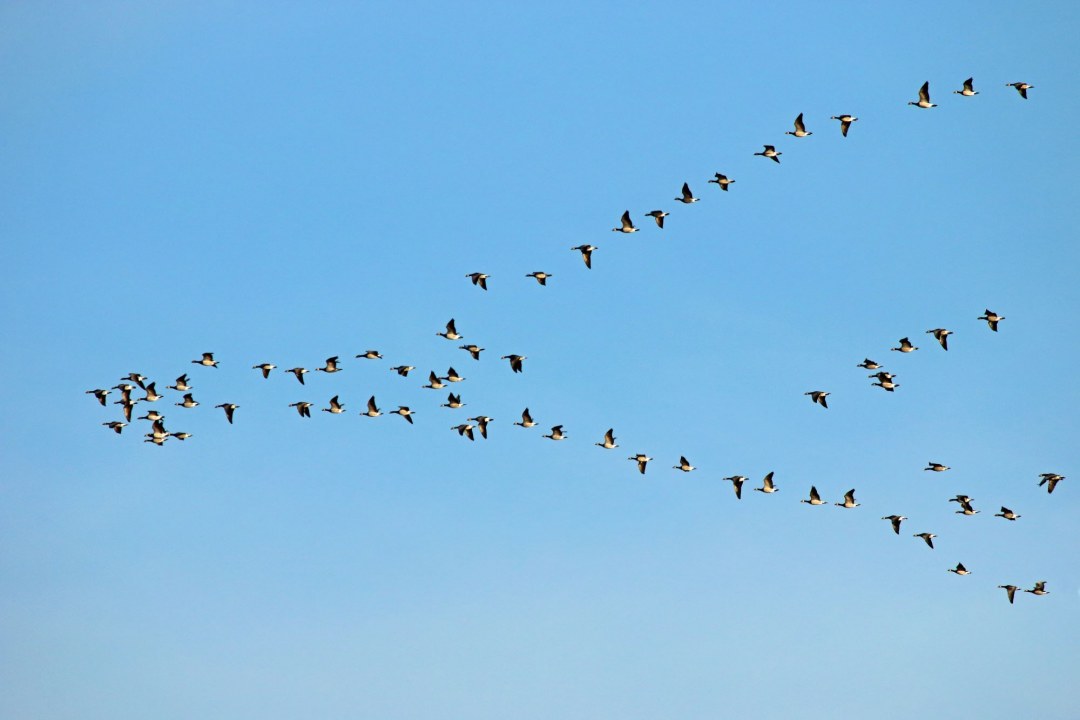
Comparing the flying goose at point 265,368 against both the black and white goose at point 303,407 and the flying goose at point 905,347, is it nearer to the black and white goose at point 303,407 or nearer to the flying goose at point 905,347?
the black and white goose at point 303,407

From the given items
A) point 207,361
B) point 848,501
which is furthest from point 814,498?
point 207,361

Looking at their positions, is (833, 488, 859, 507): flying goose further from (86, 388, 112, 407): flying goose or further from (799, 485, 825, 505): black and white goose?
(86, 388, 112, 407): flying goose

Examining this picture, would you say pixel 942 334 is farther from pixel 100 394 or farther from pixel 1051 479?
pixel 100 394

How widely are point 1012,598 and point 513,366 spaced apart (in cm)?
2812

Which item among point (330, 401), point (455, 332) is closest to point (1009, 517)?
point (455, 332)

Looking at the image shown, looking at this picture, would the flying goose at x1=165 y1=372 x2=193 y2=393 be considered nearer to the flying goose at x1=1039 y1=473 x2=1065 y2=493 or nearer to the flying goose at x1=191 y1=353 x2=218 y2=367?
the flying goose at x1=191 y1=353 x2=218 y2=367

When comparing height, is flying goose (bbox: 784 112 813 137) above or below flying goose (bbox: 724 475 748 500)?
above

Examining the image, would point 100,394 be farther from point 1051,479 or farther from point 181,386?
point 1051,479

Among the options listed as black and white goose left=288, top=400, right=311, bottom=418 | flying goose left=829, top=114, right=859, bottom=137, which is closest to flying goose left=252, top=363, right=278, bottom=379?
black and white goose left=288, top=400, right=311, bottom=418

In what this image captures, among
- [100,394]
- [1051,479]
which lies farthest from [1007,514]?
[100,394]

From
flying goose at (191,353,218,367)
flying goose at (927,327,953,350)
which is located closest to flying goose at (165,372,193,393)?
flying goose at (191,353,218,367)

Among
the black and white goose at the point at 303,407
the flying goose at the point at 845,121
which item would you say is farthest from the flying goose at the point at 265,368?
the flying goose at the point at 845,121

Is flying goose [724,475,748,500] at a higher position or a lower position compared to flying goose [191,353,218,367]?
lower

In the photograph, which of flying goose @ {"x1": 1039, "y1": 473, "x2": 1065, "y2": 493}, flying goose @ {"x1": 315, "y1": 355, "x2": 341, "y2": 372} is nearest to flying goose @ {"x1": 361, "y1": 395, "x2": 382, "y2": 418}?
flying goose @ {"x1": 315, "y1": 355, "x2": 341, "y2": 372}
